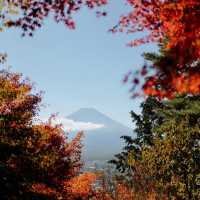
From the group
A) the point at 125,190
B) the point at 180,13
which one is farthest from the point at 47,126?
the point at 180,13

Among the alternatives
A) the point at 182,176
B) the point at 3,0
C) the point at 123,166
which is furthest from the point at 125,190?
the point at 123,166

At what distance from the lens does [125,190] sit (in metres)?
24.0

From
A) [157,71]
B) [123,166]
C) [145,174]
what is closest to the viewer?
[157,71]

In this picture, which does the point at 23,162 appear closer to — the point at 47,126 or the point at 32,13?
the point at 47,126

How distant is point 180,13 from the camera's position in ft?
29.0

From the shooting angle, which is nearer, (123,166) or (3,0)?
(3,0)

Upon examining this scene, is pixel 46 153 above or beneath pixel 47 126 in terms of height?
beneath

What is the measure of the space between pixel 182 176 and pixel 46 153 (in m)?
8.97

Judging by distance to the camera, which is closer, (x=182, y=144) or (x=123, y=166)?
(x=182, y=144)

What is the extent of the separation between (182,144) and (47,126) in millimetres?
13606

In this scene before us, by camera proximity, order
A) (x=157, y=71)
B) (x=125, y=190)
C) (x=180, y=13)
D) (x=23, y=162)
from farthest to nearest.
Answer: (x=23, y=162) → (x=125, y=190) → (x=180, y=13) → (x=157, y=71)

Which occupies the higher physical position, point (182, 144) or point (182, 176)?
point (182, 144)

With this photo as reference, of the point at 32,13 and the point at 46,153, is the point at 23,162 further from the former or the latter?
the point at 32,13

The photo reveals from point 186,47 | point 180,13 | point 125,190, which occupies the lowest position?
point 125,190
